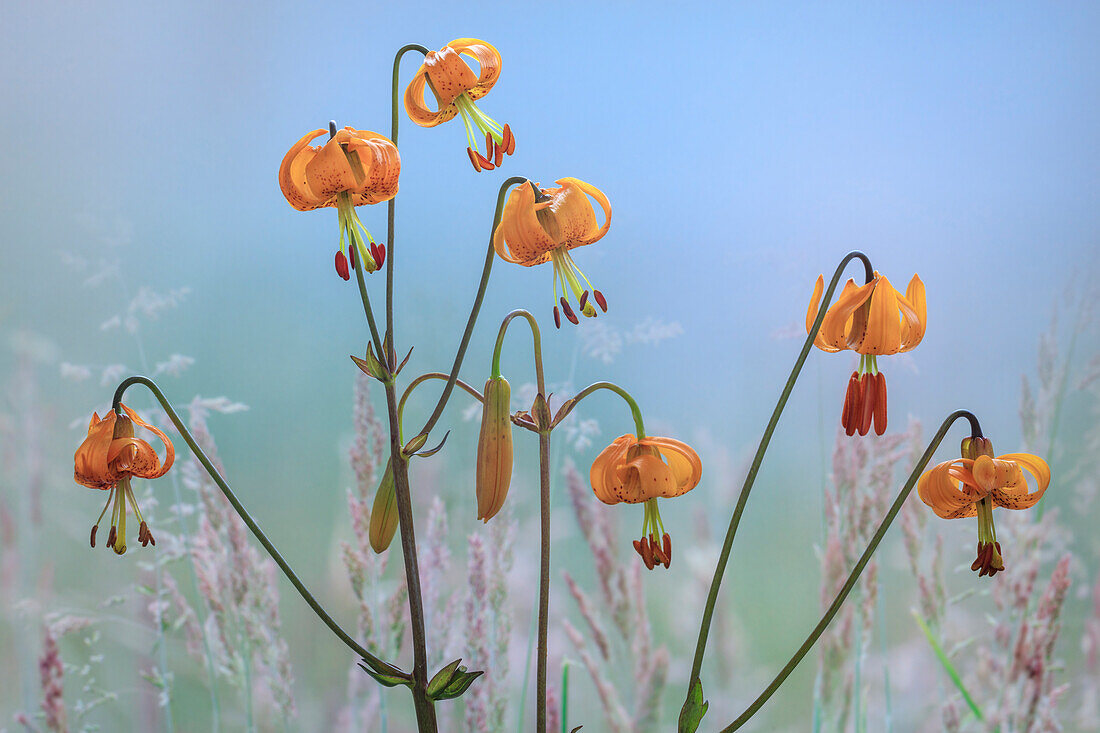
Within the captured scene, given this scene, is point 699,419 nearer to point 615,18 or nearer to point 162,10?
point 615,18

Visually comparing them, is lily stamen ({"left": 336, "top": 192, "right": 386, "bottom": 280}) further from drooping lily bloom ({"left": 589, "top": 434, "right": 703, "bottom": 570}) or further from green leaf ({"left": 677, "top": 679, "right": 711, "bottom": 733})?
green leaf ({"left": 677, "top": 679, "right": 711, "bottom": 733})

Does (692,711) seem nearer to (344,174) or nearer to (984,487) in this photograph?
(984,487)

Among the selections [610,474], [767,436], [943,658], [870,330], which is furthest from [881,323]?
[943,658]

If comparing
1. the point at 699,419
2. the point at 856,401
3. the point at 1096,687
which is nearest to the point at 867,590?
the point at 699,419

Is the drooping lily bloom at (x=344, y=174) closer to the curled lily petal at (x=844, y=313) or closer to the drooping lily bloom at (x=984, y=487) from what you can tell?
the curled lily petal at (x=844, y=313)

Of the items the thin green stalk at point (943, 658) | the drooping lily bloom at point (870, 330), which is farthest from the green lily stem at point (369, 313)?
the thin green stalk at point (943, 658)

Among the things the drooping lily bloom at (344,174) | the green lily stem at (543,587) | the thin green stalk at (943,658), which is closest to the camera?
the drooping lily bloom at (344,174)
